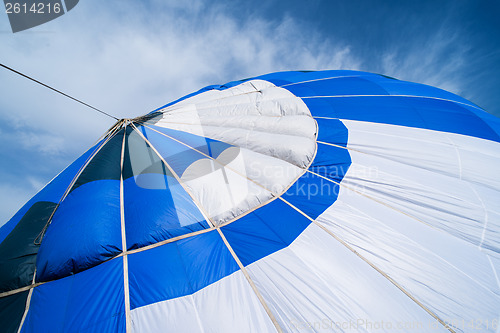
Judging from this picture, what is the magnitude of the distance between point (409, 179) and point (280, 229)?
2.08 metres

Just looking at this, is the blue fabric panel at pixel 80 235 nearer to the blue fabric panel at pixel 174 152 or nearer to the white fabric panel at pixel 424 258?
Answer: the blue fabric panel at pixel 174 152

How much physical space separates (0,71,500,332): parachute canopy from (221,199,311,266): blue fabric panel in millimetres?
15

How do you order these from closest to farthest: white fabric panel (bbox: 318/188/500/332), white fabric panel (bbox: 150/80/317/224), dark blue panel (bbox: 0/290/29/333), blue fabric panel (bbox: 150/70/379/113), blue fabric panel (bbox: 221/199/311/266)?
dark blue panel (bbox: 0/290/29/333) → white fabric panel (bbox: 318/188/500/332) → blue fabric panel (bbox: 221/199/311/266) → white fabric panel (bbox: 150/80/317/224) → blue fabric panel (bbox: 150/70/379/113)

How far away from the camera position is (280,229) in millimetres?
2465

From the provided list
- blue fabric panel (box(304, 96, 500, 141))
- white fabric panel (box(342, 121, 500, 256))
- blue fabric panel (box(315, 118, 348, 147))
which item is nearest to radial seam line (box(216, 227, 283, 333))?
white fabric panel (box(342, 121, 500, 256))

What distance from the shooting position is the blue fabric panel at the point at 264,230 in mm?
2248

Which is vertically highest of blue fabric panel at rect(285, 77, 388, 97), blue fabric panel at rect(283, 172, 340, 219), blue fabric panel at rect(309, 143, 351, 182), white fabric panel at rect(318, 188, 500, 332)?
blue fabric panel at rect(285, 77, 388, 97)

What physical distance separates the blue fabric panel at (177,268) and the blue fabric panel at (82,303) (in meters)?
0.13

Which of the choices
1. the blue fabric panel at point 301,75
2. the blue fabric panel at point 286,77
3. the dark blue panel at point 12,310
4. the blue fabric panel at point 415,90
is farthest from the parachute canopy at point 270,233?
the blue fabric panel at point 301,75

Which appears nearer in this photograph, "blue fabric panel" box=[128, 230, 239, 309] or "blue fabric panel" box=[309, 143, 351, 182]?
"blue fabric panel" box=[128, 230, 239, 309]

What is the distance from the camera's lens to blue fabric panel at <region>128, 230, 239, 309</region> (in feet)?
6.20

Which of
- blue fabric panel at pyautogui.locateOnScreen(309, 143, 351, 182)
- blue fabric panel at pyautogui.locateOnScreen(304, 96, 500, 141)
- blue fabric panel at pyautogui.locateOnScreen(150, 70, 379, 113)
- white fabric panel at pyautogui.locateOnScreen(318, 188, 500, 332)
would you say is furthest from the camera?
blue fabric panel at pyautogui.locateOnScreen(150, 70, 379, 113)

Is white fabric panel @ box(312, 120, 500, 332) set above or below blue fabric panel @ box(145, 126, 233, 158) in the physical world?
below

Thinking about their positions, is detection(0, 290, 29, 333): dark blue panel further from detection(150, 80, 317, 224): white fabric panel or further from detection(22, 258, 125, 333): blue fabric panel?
detection(150, 80, 317, 224): white fabric panel
